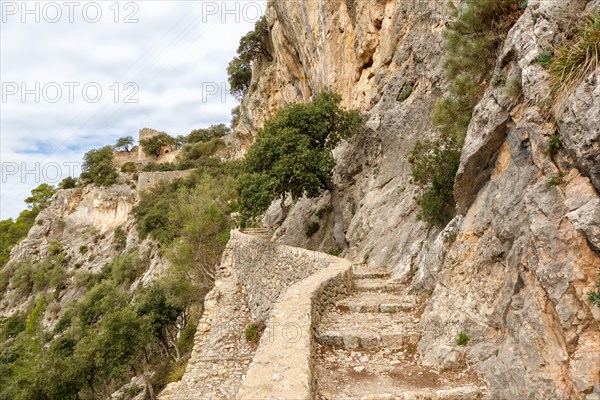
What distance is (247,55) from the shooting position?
36.2 meters

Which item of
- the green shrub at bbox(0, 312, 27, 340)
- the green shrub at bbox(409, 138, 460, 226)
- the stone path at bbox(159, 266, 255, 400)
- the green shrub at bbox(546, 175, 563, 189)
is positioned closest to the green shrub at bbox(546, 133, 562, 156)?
the green shrub at bbox(546, 175, 563, 189)

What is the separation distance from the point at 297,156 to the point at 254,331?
628 centimetres

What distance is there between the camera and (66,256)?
135 ft

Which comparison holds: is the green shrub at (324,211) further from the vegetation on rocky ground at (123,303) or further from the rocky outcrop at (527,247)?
the rocky outcrop at (527,247)

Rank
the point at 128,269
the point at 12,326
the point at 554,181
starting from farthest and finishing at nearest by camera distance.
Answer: the point at 12,326 → the point at 128,269 → the point at 554,181

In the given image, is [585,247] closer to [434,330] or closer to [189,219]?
[434,330]

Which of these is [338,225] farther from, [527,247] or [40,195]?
[40,195]

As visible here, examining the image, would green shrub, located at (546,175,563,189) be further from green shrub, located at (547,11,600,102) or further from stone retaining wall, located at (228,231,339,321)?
stone retaining wall, located at (228,231,339,321)

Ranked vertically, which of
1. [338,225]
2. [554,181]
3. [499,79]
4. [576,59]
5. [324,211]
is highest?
[499,79]

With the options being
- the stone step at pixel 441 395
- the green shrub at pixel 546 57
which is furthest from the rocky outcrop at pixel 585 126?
the stone step at pixel 441 395

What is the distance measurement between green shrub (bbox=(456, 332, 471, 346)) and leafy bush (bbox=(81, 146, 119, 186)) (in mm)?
46382

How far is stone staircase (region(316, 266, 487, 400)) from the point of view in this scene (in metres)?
4.23

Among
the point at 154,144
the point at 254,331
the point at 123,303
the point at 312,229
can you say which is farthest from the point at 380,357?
the point at 154,144

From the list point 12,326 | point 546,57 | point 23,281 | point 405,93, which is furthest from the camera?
point 23,281
